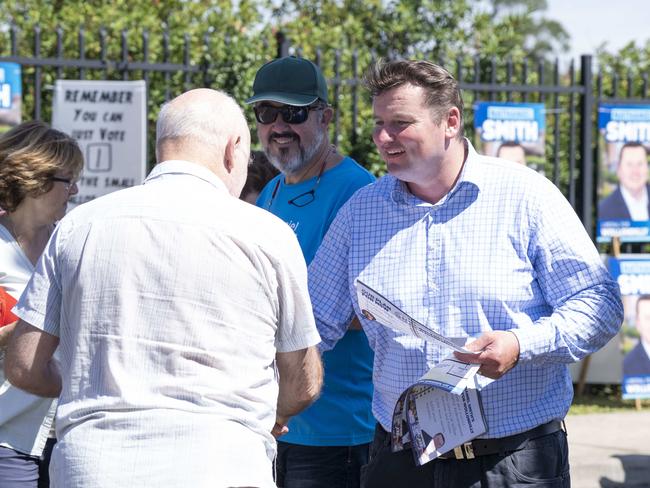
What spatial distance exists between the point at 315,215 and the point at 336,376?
556mm

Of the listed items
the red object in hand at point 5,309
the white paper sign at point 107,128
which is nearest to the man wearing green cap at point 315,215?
the red object in hand at point 5,309

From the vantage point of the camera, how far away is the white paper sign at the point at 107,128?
25.1 ft

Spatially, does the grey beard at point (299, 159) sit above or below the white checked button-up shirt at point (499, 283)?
above

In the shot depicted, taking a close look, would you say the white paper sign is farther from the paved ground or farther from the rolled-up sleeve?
the rolled-up sleeve

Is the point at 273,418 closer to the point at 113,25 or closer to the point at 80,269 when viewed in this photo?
the point at 80,269

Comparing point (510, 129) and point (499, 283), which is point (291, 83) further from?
point (510, 129)

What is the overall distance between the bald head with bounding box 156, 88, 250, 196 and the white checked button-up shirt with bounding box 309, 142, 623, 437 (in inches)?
28.5

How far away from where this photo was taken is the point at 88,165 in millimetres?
7656

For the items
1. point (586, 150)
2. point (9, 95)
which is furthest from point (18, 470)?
point (586, 150)

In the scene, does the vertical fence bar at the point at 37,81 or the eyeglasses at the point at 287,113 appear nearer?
the eyeglasses at the point at 287,113

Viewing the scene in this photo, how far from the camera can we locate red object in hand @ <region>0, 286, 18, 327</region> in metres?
3.50

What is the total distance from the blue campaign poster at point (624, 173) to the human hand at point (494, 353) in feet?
20.9

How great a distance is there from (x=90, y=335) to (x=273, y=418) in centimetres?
48

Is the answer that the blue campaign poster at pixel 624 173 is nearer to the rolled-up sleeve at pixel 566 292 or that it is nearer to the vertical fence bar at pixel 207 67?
the vertical fence bar at pixel 207 67
